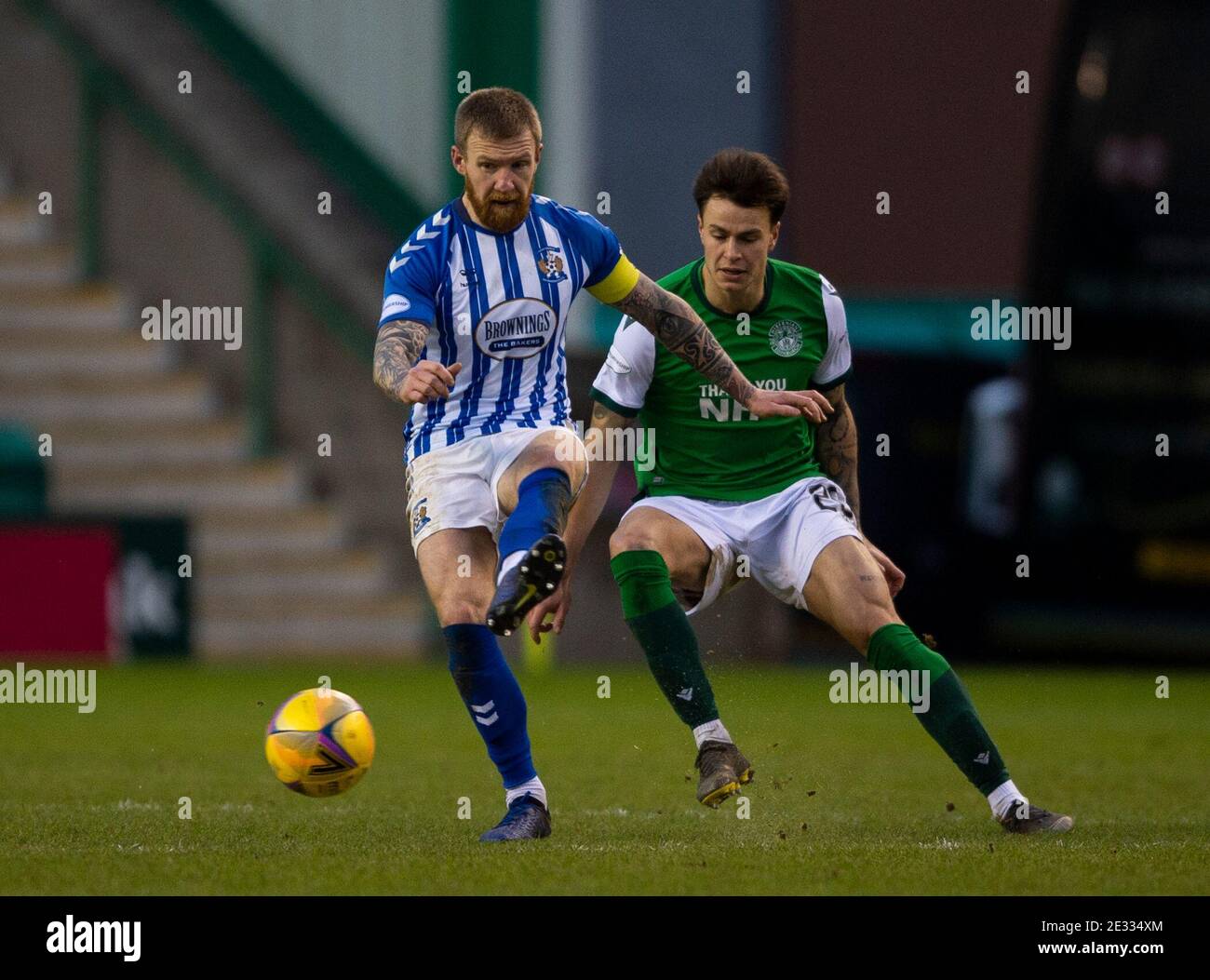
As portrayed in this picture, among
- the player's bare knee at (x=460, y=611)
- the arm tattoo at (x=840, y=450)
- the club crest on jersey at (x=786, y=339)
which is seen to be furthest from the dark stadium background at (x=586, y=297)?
the player's bare knee at (x=460, y=611)

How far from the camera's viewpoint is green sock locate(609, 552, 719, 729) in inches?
269

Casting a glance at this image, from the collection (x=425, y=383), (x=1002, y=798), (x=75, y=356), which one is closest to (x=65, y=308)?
(x=75, y=356)

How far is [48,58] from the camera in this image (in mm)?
20016

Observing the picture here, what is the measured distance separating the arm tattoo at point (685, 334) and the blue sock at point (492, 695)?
1.09 meters

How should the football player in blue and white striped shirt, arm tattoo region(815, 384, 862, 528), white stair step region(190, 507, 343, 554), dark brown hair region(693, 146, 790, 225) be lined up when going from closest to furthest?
the football player in blue and white striped shirt
dark brown hair region(693, 146, 790, 225)
arm tattoo region(815, 384, 862, 528)
white stair step region(190, 507, 343, 554)

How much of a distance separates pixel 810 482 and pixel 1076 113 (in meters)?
9.04

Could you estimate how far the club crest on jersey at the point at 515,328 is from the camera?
6.61m

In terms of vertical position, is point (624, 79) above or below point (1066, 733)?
above

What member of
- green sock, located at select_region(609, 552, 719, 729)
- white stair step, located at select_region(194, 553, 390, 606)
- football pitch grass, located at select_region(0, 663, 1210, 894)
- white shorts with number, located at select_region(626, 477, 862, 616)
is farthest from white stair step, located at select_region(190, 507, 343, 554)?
green sock, located at select_region(609, 552, 719, 729)

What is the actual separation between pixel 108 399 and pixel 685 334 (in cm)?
1371

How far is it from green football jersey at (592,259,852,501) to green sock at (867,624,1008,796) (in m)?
0.71

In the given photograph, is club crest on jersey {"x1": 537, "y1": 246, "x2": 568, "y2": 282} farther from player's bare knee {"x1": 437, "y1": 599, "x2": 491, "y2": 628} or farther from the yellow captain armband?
player's bare knee {"x1": 437, "y1": 599, "x2": 491, "y2": 628}
